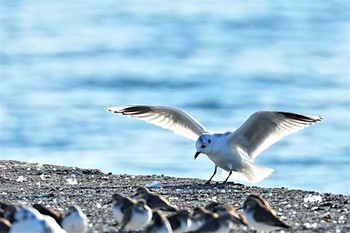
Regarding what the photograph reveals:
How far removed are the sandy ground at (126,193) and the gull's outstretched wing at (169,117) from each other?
3.81 feet

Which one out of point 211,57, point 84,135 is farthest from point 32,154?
point 211,57

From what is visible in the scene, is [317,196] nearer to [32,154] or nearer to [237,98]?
[32,154]

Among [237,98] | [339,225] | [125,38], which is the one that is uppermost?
[125,38]

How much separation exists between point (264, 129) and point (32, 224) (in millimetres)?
6112

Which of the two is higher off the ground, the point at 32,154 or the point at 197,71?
the point at 197,71

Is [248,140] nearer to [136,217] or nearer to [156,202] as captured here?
[156,202]

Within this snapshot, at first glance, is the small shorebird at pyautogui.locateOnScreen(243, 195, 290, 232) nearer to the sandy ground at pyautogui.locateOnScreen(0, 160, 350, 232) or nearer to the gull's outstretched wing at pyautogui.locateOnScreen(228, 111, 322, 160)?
the sandy ground at pyautogui.locateOnScreen(0, 160, 350, 232)

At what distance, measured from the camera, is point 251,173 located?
15.1m

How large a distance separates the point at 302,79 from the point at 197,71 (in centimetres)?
344

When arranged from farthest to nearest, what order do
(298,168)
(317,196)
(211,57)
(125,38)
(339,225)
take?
(125,38) → (211,57) → (298,168) → (317,196) → (339,225)

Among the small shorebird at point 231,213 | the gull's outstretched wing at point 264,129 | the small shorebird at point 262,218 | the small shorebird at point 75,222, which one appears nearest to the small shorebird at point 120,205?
the small shorebird at point 75,222

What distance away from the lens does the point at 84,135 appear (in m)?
27.5

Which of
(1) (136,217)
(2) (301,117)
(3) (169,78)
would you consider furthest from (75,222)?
(3) (169,78)

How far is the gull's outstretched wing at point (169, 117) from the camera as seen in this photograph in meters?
15.4
